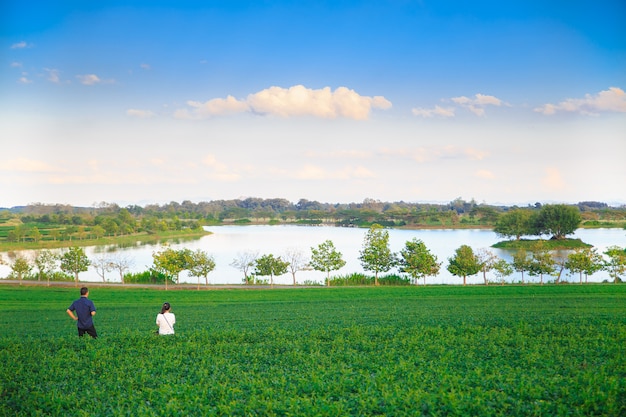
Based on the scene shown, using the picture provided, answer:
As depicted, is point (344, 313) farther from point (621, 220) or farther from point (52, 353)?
point (621, 220)

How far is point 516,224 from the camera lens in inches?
3516

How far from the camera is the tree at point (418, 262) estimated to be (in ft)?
147

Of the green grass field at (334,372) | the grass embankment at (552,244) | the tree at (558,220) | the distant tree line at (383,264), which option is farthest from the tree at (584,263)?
the tree at (558,220)

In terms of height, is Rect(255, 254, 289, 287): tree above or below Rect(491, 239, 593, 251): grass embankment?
above

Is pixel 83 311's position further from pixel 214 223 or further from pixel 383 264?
pixel 214 223

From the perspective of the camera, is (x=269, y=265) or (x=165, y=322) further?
(x=269, y=265)

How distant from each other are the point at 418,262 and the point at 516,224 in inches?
2070

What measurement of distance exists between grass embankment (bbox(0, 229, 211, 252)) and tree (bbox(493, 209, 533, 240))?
69145 millimetres

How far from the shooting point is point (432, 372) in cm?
862

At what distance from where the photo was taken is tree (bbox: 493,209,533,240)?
8850 centimetres

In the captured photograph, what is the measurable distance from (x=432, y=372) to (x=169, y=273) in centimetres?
4063

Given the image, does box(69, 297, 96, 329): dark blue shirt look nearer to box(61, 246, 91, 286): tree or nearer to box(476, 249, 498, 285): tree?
box(61, 246, 91, 286): tree

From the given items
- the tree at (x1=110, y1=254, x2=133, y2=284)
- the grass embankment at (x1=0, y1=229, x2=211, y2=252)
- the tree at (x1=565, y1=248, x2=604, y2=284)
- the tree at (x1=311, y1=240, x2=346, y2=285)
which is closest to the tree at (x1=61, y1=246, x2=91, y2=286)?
the tree at (x1=110, y1=254, x2=133, y2=284)

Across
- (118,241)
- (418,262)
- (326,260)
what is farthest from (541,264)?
(118,241)
